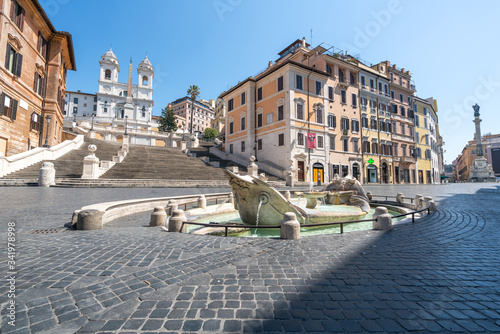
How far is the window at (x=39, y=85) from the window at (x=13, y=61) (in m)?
2.98

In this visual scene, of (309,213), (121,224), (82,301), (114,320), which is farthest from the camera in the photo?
(309,213)

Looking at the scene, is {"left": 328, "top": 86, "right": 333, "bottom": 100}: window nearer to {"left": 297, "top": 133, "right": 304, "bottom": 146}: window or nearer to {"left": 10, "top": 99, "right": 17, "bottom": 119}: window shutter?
{"left": 297, "top": 133, "right": 304, "bottom": 146}: window

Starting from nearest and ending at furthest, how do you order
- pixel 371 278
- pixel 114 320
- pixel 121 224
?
pixel 114 320, pixel 371 278, pixel 121 224

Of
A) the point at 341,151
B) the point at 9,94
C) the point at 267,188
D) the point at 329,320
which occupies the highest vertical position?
the point at 9,94

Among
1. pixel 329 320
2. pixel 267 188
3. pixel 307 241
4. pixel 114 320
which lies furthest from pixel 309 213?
pixel 114 320

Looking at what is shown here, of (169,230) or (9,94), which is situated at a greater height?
(9,94)

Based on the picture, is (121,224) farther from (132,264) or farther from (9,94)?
(9,94)

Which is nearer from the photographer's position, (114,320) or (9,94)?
(114,320)

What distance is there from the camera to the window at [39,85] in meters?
23.0

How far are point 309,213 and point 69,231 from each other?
20.7 ft

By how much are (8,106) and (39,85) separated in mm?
7006

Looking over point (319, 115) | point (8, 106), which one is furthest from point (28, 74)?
point (319, 115)

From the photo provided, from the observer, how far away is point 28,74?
2156 cm

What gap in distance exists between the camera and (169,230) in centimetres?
536
